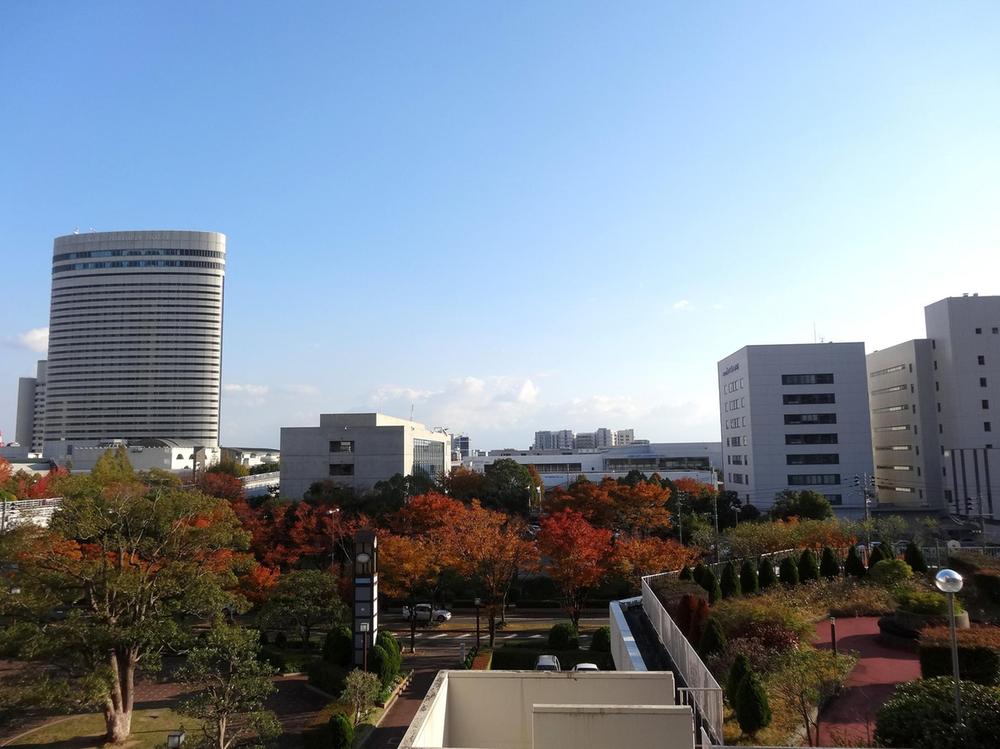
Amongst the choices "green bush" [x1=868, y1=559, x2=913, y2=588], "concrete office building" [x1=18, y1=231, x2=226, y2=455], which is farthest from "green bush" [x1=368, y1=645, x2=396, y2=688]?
"concrete office building" [x1=18, y1=231, x2=226, y2=455]

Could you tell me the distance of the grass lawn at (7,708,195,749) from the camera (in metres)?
18.2

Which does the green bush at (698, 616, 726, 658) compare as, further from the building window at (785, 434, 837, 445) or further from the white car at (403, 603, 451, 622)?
the building window at (785, 434, 837, 445)

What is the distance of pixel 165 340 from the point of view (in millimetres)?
121562

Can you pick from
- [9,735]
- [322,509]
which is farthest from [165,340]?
[9,735]

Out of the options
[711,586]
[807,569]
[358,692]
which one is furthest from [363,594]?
[807,569]

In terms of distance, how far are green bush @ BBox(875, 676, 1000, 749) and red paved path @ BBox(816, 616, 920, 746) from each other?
112 cm

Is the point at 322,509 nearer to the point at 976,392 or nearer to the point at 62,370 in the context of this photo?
the point at 976,392

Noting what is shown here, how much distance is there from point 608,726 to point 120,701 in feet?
56.0

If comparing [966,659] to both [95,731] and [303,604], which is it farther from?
[95,731]

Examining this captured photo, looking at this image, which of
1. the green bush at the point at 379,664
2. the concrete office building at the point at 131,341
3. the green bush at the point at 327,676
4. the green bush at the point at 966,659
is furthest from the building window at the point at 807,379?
the concrete office building at the point at 131,341

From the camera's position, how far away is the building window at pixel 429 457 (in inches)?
2381

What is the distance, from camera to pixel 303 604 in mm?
26094

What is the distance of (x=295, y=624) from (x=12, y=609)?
37.7 ft

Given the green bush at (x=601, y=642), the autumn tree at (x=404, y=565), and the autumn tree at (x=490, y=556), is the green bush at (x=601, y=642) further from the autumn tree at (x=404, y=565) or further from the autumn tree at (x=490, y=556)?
the autumn tree at (x=404, y=565)
